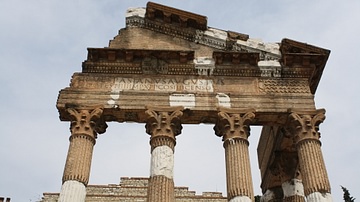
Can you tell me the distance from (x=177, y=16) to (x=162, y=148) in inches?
207

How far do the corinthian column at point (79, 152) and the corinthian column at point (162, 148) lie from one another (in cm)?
172

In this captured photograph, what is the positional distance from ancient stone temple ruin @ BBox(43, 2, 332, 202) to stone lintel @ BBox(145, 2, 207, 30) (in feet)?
0.12

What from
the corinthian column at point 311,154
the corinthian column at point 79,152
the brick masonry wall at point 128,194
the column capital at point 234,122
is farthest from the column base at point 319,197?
the brick masonry wall at point 128,194

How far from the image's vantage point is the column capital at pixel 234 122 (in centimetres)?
1466

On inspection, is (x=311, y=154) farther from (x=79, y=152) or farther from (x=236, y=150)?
(x=79, y=152)

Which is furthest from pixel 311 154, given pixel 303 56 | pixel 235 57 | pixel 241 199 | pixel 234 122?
pixel 235 57

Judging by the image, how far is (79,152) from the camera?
1405 cm

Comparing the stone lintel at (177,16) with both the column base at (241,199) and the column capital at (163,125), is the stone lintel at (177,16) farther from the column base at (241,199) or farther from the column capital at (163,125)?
the column base at (241,199)

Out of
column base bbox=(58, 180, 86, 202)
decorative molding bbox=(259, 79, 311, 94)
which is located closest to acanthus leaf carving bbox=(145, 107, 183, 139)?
column base bbox=(58, 180, 86, 202)

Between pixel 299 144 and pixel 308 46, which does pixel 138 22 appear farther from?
pixel 299 144

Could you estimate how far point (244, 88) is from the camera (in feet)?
51.8

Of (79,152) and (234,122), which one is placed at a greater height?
(234,122)

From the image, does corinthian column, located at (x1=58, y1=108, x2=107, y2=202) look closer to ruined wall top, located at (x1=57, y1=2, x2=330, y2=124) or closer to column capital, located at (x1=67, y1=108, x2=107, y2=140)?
column capital, located at (x1=67, y1=108, x2=107, y2=140)

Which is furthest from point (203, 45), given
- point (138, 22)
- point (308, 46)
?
point (308, 46)
